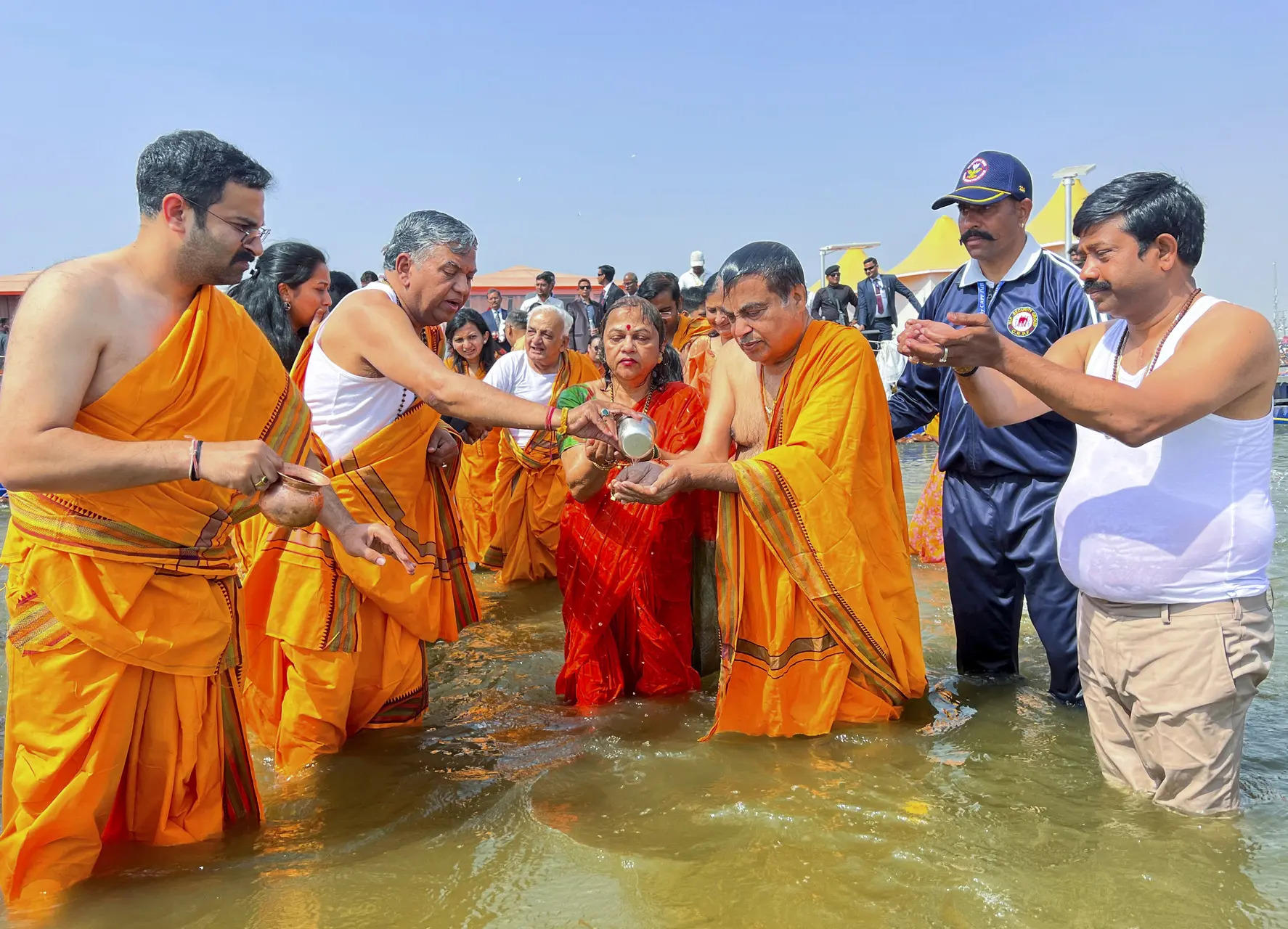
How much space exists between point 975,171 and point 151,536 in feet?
11.2

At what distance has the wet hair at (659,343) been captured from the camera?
4.42 meters

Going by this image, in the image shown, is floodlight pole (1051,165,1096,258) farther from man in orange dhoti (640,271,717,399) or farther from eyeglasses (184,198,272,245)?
eyeglasses (184,198,272,245)

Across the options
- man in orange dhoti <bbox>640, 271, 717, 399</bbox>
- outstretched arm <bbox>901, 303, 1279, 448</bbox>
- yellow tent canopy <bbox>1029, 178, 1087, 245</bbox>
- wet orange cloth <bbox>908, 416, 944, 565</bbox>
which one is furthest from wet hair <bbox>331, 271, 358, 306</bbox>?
yellow tent canopy <bbox>1029, 178, 1087, 245</bbox>

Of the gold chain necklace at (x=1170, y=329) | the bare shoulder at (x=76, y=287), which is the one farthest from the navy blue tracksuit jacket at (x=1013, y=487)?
the bare shoulder at (x=76, y=287)

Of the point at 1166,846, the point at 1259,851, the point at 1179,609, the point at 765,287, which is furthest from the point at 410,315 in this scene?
the point at 1259,851

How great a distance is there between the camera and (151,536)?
2.57 m

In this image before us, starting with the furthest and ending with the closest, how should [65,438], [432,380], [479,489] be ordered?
[479,489]
[432,380]
[65,438]

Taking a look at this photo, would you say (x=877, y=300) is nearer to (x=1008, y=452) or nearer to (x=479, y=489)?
(x=479, y=489)

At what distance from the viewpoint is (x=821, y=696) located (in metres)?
3.71

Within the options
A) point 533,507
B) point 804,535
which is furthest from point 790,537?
point 533,507

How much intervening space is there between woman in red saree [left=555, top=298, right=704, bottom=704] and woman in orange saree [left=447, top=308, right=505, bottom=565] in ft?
10.0

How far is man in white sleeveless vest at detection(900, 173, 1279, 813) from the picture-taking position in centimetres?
254

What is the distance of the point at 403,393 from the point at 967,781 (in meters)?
2.51

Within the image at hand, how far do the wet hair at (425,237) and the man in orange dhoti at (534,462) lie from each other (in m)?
3.16
